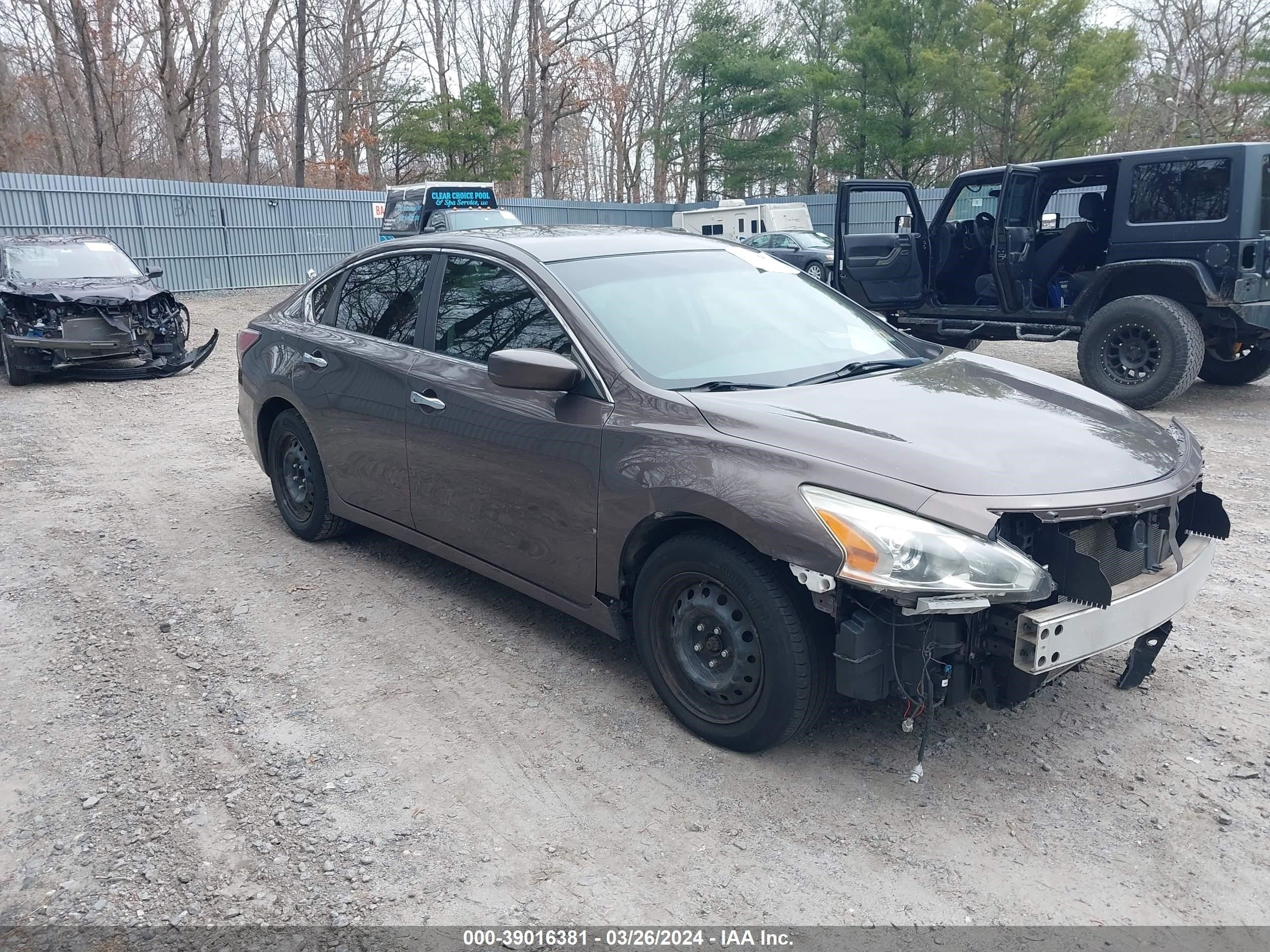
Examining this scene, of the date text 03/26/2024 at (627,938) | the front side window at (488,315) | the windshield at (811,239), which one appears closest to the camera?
the date text 03/26/2024 at (627,938)

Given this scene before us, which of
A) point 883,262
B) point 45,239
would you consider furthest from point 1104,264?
point 45,239

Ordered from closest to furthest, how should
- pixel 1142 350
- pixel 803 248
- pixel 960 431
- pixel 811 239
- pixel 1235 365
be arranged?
pixel 960 431, pixel 1142 350, pixel 1235 365, pixel 803 248, pixel 811 239

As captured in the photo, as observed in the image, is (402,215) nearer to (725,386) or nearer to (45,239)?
(45,239)

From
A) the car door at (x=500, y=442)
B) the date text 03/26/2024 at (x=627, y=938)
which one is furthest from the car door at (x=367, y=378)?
the date text 03/26/2024 at (x=627, y=938)

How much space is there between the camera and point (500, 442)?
13.0ft

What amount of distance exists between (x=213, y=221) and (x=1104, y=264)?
1906 cm

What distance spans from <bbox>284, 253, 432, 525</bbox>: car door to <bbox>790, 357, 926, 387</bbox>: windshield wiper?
184cm

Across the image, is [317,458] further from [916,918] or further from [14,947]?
[916,918]

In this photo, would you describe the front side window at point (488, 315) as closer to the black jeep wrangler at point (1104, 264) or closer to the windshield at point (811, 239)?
the black jeep wrangler at point (1104, 264)

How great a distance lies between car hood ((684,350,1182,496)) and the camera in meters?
2.94

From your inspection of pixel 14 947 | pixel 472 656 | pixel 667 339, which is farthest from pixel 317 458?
pixel 14 947

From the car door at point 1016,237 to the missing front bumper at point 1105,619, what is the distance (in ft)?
23.8

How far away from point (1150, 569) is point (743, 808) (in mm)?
1510

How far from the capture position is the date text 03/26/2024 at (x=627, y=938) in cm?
250
